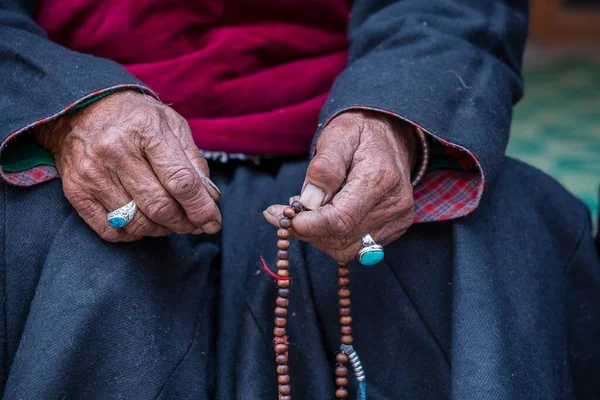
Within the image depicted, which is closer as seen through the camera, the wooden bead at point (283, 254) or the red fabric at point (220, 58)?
the wooden bead at point (283, 254)

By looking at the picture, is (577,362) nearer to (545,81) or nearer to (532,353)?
(532,353)

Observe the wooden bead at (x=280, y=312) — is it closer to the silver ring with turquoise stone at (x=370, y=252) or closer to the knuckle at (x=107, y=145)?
the silver ring with turquoise stone at (x=370, y=252)

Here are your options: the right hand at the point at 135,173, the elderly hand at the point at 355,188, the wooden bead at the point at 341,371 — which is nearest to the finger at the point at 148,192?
the right hand at the point at 135,173

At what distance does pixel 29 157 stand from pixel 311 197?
44 cm

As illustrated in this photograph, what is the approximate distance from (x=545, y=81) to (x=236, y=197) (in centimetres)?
338

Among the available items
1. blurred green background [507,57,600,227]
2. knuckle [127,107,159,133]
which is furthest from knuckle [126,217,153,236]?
blurred green background [507,57,600,227]

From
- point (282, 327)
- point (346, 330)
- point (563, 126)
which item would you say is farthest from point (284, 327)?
point (563, 126)

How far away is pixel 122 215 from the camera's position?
3.00ft

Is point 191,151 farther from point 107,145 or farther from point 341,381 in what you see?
point 341,381

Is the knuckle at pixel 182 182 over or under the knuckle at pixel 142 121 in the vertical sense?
under

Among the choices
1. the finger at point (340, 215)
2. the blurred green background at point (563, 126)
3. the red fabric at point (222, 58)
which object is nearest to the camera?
the finger at point (340, 215)

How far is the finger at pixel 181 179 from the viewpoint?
0.90 meters

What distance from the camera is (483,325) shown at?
98cm

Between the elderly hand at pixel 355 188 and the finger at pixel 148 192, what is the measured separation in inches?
5.3
